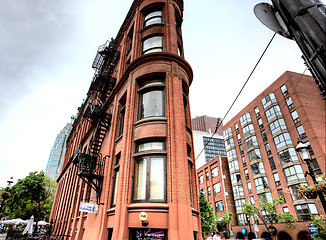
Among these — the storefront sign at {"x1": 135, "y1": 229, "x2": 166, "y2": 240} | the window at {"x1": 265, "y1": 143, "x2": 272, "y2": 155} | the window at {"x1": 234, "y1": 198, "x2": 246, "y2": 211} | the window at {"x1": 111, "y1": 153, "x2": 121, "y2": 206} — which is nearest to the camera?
the storefront sign at {"x1": 135, "y1": 229, "x2": 166, "y2": 240}

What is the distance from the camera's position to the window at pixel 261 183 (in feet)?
142

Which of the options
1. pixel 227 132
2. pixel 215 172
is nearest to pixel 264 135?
pixel 227 132

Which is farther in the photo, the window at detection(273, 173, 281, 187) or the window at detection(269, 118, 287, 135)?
the window at detection(269, 118, 287, 135)

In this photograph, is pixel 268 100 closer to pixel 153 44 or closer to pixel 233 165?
pixel 233 165

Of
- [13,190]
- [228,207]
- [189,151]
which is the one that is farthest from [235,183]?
[13,190]

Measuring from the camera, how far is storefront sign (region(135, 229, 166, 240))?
8219mm

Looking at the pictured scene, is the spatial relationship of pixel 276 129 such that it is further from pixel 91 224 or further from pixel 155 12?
pixel 91 224

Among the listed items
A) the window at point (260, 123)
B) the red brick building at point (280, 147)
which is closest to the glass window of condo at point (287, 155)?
the red brick building at point (280, 147)

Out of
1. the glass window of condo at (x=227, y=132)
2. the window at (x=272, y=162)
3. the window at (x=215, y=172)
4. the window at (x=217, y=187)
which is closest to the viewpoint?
the window at (x=272, y=162)

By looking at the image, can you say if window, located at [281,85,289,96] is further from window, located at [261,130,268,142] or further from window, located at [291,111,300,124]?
window, located at [261,130,268,142]

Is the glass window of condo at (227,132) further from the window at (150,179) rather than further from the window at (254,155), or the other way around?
the window at (150,179)

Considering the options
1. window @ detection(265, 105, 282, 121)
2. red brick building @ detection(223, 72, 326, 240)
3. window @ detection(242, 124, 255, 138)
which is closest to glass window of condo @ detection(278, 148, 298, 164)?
red brick building @ detection(223, 72, 326, 240)

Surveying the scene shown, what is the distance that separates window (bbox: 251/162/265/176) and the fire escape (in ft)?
131

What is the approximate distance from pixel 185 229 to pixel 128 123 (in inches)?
242
